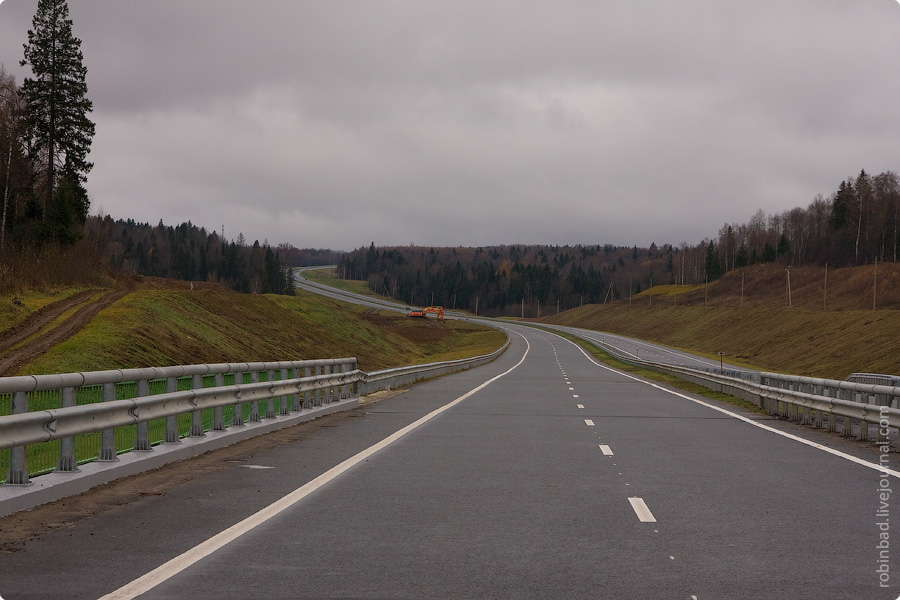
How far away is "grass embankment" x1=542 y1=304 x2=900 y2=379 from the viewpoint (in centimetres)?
7262

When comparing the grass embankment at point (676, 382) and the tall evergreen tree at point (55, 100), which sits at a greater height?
the tall evergreen tree at point (55, 100)

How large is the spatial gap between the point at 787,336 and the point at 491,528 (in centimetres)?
9636

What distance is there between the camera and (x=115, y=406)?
403 inches

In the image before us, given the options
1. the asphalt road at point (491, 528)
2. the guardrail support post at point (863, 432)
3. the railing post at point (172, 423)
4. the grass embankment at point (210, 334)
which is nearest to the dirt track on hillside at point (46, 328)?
the grass embankment at point (210, 334)

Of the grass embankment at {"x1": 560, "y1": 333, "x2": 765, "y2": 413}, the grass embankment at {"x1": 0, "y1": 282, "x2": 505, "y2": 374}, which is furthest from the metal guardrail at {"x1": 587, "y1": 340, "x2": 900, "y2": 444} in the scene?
the grass embankment at {"x1": 0, "y1": 282, "x2": 505, "y2": 374}

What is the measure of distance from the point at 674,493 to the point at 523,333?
139 metres

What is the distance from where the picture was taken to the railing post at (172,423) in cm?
1205

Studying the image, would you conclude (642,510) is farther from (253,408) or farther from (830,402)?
(830,402)

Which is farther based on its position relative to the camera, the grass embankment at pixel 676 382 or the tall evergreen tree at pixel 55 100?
the tall evergreen tree at pixel 55 100

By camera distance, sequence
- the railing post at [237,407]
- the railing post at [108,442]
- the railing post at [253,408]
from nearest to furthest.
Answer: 1. the railing post at [108,442]
2. the railing post at [237,407]
3. the railing post at [253,408]

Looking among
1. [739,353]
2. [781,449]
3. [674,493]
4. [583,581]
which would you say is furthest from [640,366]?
[583,581]

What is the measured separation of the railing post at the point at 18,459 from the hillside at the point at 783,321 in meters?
64.1

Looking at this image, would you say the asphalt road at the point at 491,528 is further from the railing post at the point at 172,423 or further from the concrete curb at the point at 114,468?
the railing post at the point at 172,423

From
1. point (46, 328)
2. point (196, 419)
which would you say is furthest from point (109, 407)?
point (46, 328)
